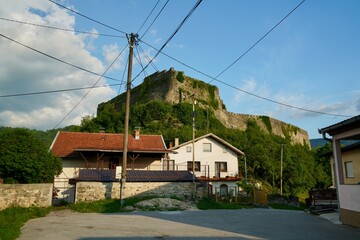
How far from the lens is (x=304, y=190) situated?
42812 mm

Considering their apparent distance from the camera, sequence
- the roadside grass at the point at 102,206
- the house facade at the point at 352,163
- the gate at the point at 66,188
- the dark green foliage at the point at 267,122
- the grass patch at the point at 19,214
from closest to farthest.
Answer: the grass patch at the point at 19,214, the roadside grass at the point at 102,206, the house facade at the point at 352,163, the gate at the point at 66,188, the dark green foliage at the point at 267,122

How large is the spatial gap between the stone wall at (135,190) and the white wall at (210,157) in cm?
1242

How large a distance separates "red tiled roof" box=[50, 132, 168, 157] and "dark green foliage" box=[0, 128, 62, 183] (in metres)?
10.4

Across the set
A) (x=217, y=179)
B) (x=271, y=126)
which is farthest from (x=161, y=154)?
(x=271, y=126)

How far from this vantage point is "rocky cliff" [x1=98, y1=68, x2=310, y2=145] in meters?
51.7

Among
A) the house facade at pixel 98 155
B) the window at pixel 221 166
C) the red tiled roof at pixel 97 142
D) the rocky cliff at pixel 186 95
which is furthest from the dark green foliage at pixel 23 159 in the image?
the rocky cliff at pixel 186 95

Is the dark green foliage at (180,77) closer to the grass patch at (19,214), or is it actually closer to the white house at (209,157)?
the white house at (209,157)

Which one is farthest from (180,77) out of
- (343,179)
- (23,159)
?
(343,179)

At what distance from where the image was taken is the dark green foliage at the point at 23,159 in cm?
1639

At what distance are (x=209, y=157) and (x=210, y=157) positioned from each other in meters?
0.12

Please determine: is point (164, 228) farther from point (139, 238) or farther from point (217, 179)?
point (217, 179)

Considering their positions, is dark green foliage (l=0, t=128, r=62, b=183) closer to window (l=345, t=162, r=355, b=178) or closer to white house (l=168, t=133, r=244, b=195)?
white house (l=168, t=133, r=244, b=195)

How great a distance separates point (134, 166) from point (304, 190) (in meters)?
26.1

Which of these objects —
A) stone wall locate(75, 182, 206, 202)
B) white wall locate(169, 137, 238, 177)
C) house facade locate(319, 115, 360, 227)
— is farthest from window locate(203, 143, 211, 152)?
house facade locate(319, 115, 360, 227)
